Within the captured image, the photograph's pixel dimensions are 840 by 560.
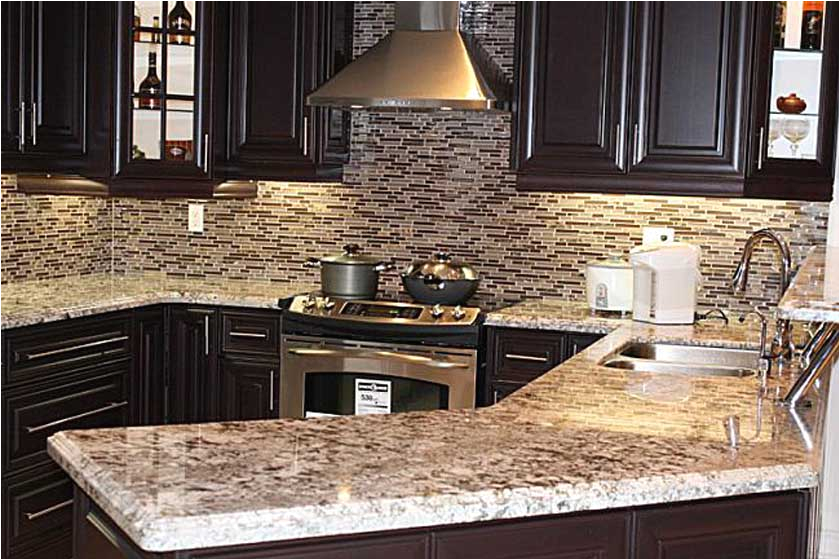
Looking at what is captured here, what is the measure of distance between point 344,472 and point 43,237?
134 inches

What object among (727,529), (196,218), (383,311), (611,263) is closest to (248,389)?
(383,311)

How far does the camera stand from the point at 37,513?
459 cm

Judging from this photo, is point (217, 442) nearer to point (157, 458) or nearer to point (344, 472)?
point (157, 458)

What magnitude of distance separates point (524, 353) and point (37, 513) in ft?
5.97

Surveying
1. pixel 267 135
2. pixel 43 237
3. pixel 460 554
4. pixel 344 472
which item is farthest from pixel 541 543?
pixel 43 237

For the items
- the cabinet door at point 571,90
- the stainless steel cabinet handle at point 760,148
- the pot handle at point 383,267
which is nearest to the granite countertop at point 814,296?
the stainless steel cabinet handle at point 760,148

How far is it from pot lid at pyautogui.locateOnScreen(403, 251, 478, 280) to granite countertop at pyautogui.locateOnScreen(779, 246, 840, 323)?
1.47 meters

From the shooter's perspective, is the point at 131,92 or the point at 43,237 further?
the point at 43,237

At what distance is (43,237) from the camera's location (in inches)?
215

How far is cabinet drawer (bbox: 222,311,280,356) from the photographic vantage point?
5.11 m

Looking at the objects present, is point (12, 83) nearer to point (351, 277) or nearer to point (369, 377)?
point (351, 277)

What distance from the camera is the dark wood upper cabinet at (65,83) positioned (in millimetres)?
4957

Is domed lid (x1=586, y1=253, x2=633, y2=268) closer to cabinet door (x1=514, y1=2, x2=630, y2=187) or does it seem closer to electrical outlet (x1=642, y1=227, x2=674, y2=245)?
electrical outlet (x1=642, y1=227, x2=674, y2=245)

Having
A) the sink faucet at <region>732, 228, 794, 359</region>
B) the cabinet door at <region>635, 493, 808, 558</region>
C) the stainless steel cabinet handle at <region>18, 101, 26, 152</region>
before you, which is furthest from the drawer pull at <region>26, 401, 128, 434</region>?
the cabinet door at <region>635, 493, 808, 558</region>
